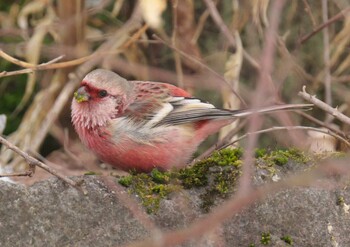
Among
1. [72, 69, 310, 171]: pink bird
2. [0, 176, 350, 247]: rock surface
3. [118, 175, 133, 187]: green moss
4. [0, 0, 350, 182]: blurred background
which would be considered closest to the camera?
[0, 176, 350, 247]: rock surface

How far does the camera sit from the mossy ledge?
10.6 ft

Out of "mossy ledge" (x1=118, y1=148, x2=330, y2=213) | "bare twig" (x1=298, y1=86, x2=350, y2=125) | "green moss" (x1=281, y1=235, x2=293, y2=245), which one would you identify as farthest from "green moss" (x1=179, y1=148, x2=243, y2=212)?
"bare twig" (x1=298, y1=86, x2=350, y2=125)

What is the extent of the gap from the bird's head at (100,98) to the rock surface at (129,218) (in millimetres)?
664

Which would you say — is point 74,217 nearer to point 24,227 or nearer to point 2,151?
point 24,227

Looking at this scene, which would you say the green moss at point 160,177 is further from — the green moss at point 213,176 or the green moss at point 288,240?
the green moss at point 288,240

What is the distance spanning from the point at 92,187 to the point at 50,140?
338cm

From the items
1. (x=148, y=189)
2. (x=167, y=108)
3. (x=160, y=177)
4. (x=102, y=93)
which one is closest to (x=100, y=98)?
(x=102, y=93)

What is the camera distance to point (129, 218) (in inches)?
122

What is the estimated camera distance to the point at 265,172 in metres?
3.43

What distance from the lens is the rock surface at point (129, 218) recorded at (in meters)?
2.97

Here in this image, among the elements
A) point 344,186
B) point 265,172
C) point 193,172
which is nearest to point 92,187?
point 193,172

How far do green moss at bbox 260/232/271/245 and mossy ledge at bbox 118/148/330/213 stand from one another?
221mm

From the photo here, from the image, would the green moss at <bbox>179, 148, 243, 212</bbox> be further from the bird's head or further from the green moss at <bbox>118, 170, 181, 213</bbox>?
the bird's head

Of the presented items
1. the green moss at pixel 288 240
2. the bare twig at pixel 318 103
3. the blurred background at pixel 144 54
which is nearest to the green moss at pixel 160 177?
the green moss at pixel 288 240
